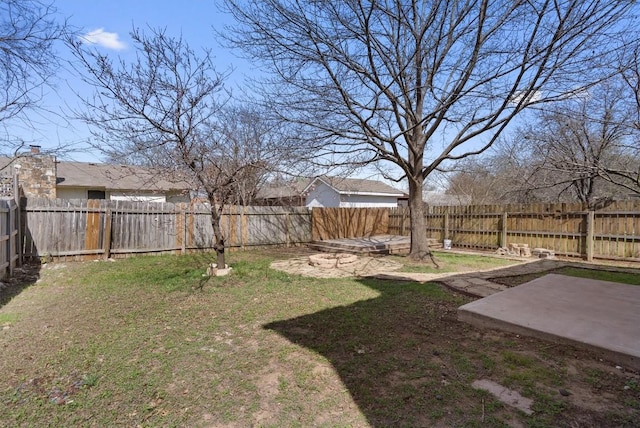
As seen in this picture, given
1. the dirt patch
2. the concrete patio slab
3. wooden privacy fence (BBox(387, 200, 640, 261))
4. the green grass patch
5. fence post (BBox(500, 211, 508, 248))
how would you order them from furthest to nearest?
fence post (BBox(500, 211, 508, 248)) < wooden privacy fence (BBox(387, 200, 640, 261)) < the dirt patch < the green grass patch < the concrete patio slab

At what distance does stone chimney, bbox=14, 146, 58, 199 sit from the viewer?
12757 mm

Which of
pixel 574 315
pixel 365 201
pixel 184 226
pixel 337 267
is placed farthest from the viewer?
pixel 365 201

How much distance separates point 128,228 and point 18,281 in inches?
125

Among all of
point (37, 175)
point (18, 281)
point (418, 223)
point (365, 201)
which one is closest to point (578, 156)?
point (418, 223)

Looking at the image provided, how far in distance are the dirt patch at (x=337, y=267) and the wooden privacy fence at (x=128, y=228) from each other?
10.4 ft

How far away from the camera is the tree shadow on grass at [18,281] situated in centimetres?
515

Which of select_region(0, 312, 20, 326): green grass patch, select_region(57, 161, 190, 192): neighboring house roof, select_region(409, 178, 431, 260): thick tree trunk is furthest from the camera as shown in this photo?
select_region(57, 161, 190, 192): neighboring house roof

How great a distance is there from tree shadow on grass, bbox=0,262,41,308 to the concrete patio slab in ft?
21.4

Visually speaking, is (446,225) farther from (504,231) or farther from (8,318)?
(8,318)

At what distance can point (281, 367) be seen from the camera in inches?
113

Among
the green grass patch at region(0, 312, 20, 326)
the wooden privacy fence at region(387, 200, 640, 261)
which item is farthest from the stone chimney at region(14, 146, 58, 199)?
the wooden privacy fence at region(387, 200, 640, 261)

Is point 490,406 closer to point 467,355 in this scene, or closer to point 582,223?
point 467,355

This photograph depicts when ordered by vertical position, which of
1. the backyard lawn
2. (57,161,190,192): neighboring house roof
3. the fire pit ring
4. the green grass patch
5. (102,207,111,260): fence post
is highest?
(57,161,190,192): neighboring house roof

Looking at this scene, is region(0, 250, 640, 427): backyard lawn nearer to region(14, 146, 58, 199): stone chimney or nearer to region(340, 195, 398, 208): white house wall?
region(14, 146, 58, 199): stone chimney
